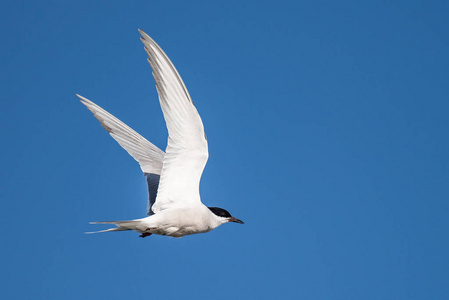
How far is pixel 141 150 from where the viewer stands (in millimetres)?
12203

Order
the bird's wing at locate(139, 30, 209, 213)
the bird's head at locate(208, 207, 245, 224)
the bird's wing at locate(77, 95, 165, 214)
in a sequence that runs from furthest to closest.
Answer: the bird's wing at locate(77, 95, 165, 214)
the bird's head at locate(208, 207, 245, 224)
the bird's wing at locate(139, 30, 209, 213)

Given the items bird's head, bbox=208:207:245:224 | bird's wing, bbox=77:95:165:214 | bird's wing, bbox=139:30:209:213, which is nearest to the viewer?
bird's wing, bbox=139:30:209:213

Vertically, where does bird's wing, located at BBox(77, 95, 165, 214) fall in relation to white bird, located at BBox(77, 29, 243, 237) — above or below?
above

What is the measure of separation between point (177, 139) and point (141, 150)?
3053mm

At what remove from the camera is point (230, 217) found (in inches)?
427

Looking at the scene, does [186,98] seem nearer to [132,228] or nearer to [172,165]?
[172,165]

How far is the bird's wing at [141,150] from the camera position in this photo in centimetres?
1154

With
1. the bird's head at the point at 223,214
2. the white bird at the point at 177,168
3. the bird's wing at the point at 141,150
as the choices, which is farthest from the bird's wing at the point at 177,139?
the bird's wing at the point at 141,150

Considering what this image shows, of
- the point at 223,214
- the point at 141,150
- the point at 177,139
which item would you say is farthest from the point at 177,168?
the point at 141,150

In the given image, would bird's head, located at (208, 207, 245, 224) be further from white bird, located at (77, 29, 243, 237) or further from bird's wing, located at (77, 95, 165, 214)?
bird's wing, located at (77, 95, 165, 214)

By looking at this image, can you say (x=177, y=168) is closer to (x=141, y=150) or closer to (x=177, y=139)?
(x=177, y=139)

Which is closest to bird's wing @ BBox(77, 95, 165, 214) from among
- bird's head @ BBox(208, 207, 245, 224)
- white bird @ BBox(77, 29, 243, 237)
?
bird's head @ BBox(208, 207, 245, 224)

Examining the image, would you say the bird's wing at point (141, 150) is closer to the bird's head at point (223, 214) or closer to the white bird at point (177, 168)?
the bird's head at point (223, 214)

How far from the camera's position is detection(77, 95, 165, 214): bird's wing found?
11.5 meters
